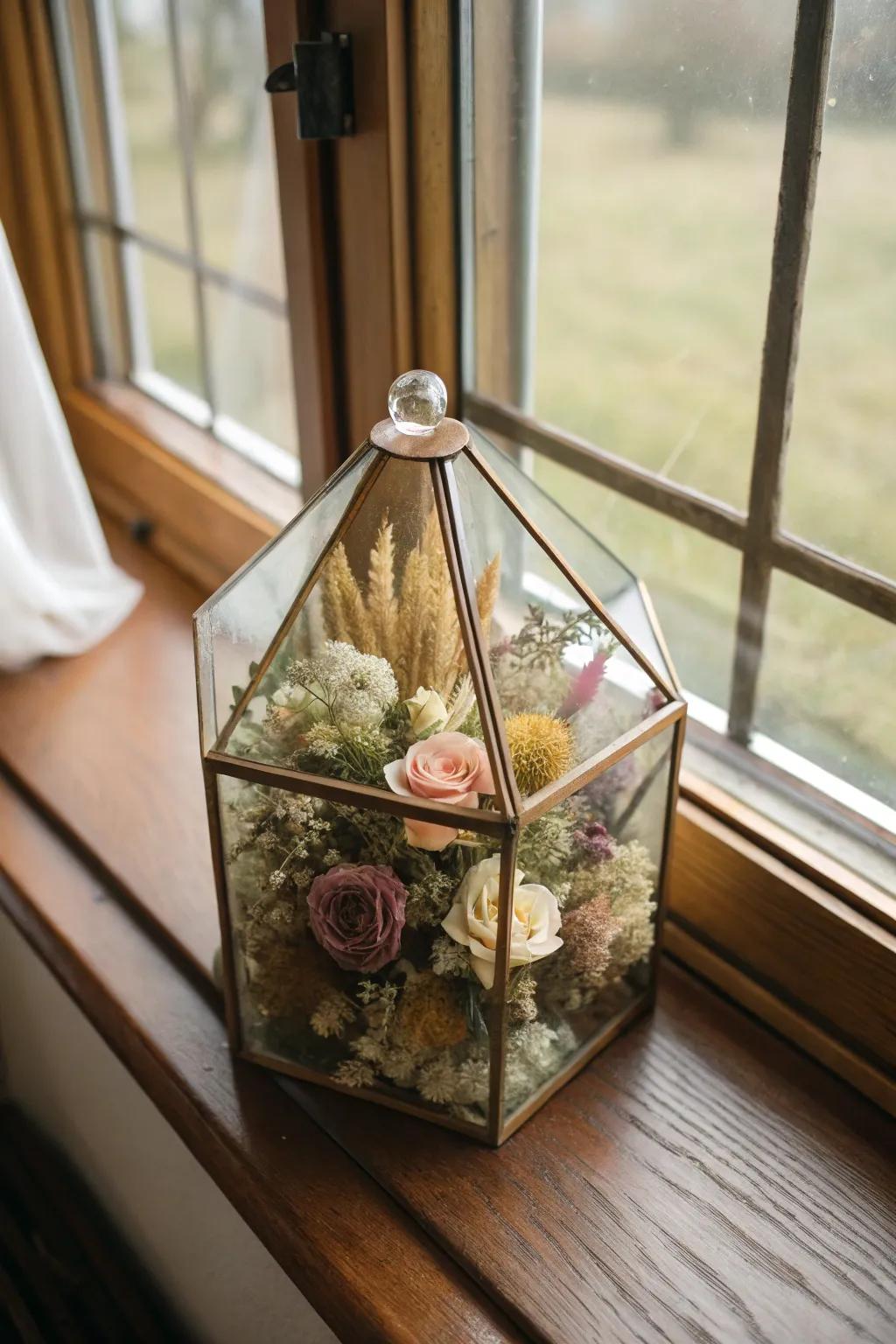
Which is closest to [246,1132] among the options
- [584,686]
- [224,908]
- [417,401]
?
[224,908]

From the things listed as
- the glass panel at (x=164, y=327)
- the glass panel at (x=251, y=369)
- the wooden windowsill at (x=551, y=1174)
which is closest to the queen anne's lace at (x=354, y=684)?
the wooden windowsill at (x=551, y=1174)

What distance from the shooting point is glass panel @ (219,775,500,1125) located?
0.68 metres

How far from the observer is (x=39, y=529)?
1.27 meters

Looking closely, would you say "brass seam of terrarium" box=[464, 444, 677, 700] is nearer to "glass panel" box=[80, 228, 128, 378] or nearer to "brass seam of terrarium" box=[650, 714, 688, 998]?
"brass seam of terrarium" box=[650, 714, 688, 998]

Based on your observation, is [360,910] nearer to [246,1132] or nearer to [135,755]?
[246,1132]

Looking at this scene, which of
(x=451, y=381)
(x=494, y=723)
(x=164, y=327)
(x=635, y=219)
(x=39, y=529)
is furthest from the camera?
(x=164, y=327)

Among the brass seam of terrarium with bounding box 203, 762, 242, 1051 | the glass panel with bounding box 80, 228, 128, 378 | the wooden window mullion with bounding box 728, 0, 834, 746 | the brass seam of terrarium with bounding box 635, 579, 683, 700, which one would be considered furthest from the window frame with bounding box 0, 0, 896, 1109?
the glass panel with bounding box 80, 228, 128, 378

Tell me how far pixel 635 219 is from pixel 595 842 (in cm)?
43

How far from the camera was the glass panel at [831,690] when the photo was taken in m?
0.80

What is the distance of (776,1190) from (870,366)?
497mm

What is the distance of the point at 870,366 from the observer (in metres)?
0.73

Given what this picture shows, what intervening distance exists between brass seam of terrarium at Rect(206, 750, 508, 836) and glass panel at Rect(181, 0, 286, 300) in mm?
620

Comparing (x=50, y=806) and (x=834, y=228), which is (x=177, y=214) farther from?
(x=834, y=228)

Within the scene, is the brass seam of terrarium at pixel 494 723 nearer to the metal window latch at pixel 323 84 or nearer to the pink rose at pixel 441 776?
the pink rose at pixel 441 776
